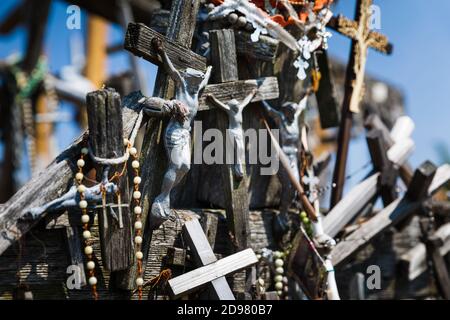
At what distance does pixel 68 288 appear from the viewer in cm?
327

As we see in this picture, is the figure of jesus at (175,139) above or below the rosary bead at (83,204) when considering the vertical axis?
above

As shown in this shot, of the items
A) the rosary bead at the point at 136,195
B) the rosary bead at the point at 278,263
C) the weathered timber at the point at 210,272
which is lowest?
the rosary bead at the point at 278,263

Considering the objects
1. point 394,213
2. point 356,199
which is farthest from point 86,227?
point 394,213

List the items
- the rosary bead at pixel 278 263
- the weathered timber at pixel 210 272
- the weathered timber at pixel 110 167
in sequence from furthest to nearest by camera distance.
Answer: the rosary bead at pixel 278 263
the weathered timber at pixel 210 272
the weathered timber at pixel 110 167

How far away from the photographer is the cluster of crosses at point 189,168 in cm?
318

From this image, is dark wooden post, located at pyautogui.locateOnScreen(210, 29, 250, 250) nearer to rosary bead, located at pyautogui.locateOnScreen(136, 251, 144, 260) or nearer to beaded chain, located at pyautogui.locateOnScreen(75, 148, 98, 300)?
rosary bead, located at pyautogui.locateOnScreen(136, 251, 144, 260)

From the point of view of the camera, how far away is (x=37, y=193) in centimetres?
307

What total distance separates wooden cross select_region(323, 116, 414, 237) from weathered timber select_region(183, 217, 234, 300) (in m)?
1.24

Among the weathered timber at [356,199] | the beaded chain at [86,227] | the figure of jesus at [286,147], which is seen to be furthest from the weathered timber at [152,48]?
the weathered timber at [356,199]

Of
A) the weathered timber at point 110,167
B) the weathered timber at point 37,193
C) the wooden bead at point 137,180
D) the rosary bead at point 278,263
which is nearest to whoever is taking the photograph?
the weathered timber at point 37,193

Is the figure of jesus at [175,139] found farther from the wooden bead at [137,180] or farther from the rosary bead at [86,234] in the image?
the rosary bead at [86,234]

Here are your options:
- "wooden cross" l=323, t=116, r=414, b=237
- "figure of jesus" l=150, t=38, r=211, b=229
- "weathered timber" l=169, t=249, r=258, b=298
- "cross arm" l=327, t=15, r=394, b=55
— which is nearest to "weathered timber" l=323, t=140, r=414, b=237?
"wooden cross" l=323, t=116, r=414, b=237

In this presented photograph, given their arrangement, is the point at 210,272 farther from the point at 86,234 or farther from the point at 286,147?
the point at 286,147
